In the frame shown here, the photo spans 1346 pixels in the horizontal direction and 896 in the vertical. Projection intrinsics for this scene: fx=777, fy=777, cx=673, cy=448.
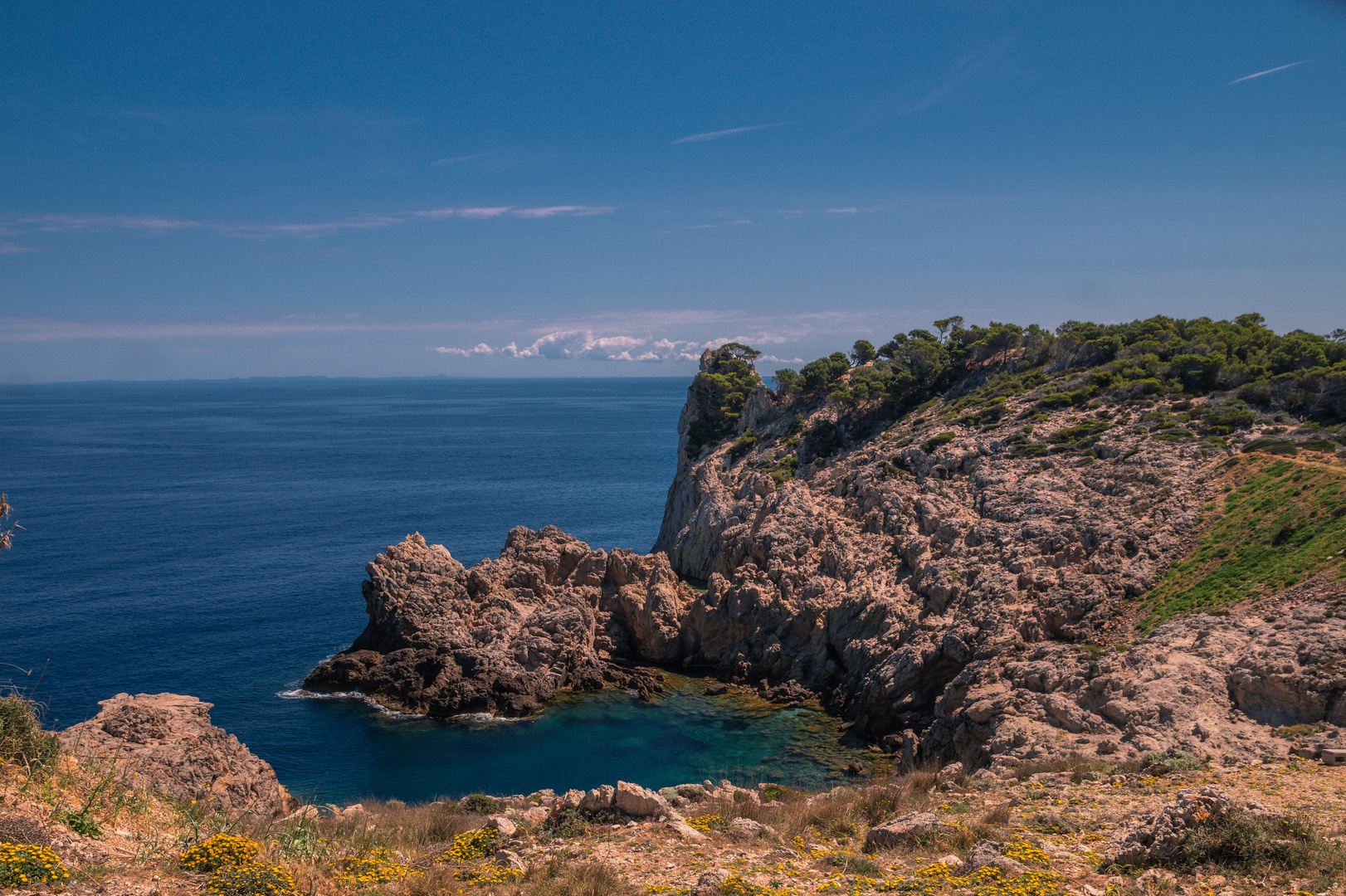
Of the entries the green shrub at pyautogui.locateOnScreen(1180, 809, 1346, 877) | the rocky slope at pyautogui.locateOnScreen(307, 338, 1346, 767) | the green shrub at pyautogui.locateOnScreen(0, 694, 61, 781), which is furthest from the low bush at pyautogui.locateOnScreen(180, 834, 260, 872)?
the rocky slope at pyautogui.locateOnScreen(307, 338, 1346, 767)

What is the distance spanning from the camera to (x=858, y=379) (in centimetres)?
6619

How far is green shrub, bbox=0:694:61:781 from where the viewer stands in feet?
45.9

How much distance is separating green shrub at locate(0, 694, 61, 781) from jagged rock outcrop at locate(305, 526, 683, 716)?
29137 mm

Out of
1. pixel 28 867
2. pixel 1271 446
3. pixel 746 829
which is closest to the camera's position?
pixel 28 867

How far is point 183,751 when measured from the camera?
25.6 meters

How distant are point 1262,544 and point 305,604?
2381 inches

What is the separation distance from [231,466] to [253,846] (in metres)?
137

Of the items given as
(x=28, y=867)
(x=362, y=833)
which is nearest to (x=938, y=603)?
(x=362, y=833)

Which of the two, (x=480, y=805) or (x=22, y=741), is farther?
(x=480, y=805)

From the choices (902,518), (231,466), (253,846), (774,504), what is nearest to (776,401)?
(774,504)

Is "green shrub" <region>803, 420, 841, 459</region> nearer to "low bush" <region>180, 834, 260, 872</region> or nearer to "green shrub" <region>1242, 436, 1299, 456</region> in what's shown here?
"green shrub" <region>1242, 436, 1299, 456</region>

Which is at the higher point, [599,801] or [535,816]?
[599,801]

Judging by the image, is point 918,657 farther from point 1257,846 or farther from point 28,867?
point 28,867

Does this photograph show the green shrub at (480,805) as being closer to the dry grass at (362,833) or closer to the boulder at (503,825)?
the dry grass at (362,833)
